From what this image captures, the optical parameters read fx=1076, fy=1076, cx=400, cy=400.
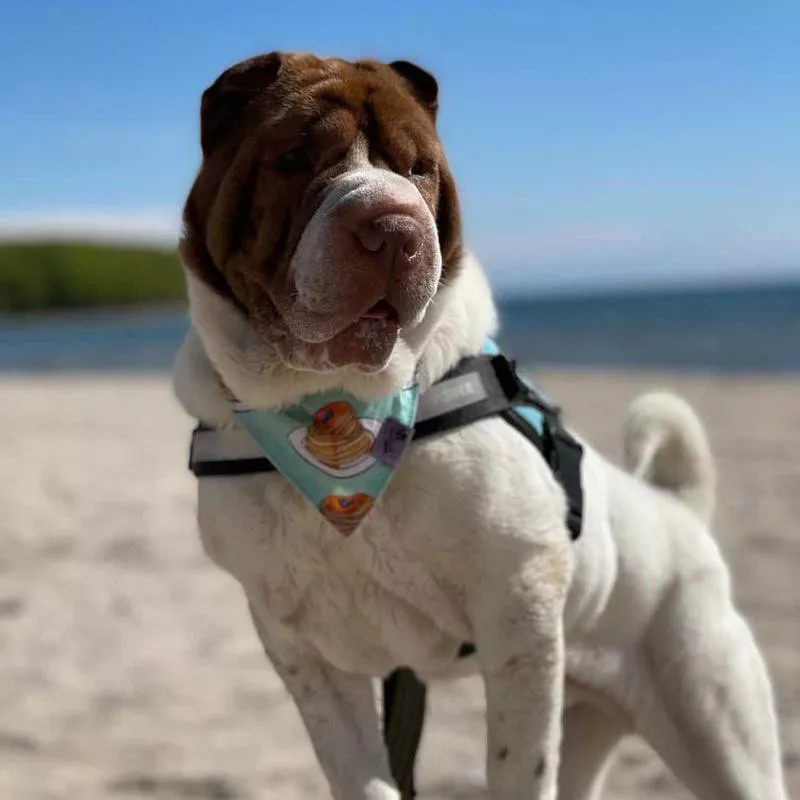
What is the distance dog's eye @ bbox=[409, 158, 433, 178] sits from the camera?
2.04 metres

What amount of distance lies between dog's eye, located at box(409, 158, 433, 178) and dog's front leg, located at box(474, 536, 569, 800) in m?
0.74

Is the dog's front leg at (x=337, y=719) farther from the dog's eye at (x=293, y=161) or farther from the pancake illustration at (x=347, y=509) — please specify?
the dog's eye at (x=293, y=161)

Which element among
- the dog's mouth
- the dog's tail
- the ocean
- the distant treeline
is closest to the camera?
the dog's mouth

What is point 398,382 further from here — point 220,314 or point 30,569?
point 30,569

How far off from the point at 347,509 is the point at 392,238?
1.81 feet

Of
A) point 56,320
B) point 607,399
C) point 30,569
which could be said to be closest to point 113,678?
point 30,569

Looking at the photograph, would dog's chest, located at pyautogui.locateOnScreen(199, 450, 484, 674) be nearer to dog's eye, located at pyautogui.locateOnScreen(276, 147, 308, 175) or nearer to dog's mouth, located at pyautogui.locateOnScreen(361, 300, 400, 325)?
dog's mouth, located at pyautogui.locateOnScreen(361, 300, 400, 325)

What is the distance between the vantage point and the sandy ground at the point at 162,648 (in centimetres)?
343

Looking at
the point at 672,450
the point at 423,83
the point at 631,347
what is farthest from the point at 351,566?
the point at 631,347

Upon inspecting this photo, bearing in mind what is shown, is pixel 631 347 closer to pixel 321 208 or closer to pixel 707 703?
pixel 707 703

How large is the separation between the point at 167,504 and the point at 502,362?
5.31m

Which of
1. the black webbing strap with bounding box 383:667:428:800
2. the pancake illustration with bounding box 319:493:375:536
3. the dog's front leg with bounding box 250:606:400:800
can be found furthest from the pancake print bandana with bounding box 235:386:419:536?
the black webbing strap with bounding box 383:667:428:800

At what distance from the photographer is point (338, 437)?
7.10 ft

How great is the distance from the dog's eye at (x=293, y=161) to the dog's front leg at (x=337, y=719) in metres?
0.96
